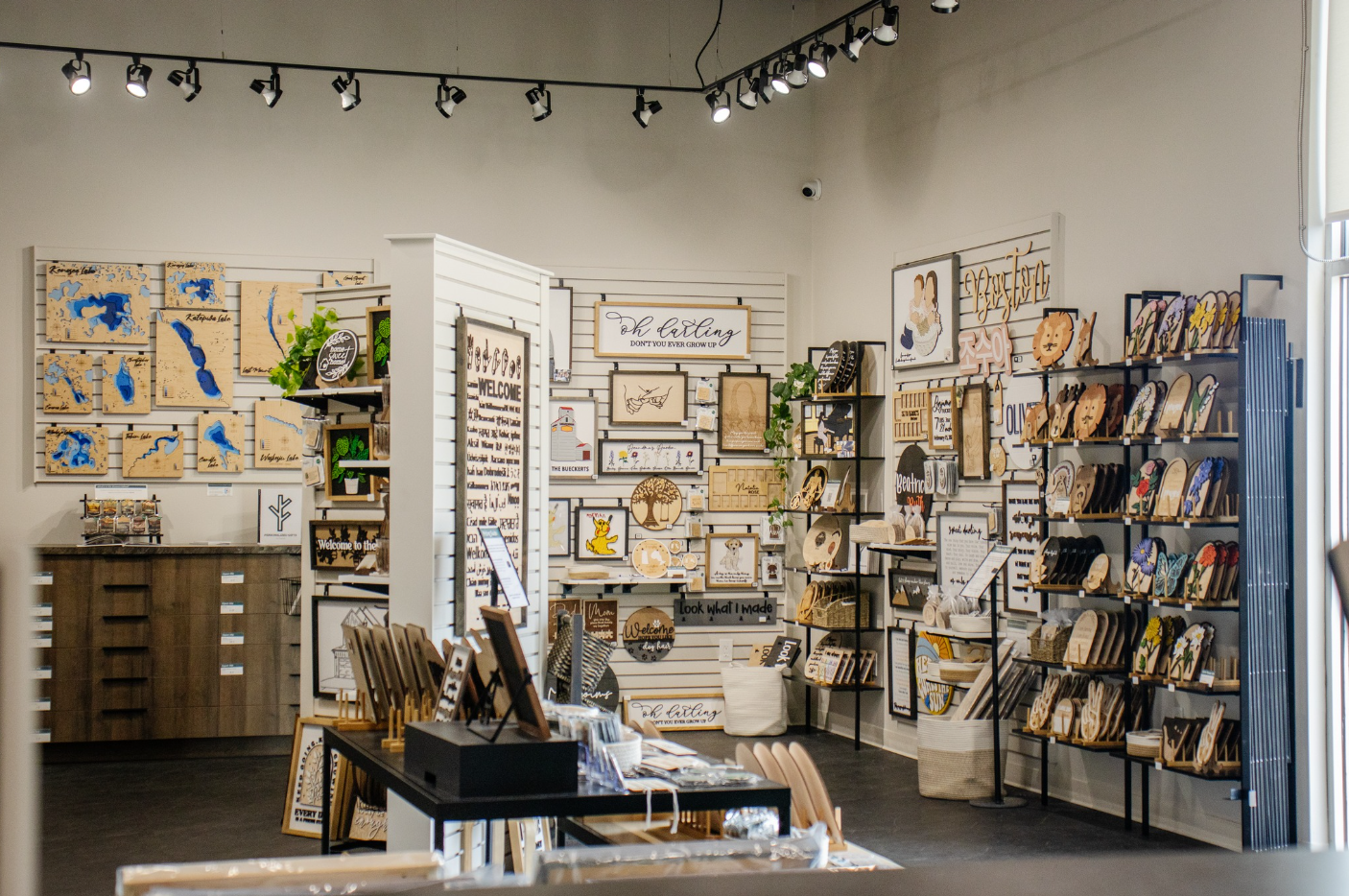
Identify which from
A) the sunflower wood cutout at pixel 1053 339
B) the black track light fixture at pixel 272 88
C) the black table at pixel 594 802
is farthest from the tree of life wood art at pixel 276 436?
the black table at pixel 594 802

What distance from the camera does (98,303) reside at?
832cm

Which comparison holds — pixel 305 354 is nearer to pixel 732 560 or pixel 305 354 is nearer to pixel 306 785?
pixel 306 785

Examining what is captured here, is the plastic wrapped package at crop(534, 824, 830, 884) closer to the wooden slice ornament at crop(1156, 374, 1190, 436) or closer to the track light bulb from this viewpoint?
the wooden slice ornament at crop(1156, 374, 1190, 436)

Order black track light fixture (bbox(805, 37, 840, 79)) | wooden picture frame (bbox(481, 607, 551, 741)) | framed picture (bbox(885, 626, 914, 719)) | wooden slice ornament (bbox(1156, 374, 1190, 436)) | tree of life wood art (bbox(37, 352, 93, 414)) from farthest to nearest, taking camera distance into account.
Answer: tree of life wood art (bbox(37, 352, 93, 414)) < framed picture (bbox(885, 626, 914, 719)) < black track light fixture (bbox(805, 37, 840, 79)) < wooden slice ornament (bbox(1156, 374, 1190, 436)) < wooden picture frame (bbox(481, 607, 551, 741))

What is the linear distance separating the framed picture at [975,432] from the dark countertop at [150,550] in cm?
424

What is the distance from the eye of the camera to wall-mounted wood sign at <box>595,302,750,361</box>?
29.1 feet

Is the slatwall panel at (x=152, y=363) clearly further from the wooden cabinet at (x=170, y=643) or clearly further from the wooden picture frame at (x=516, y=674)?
the wooden picture frame at (x=516, y=674)

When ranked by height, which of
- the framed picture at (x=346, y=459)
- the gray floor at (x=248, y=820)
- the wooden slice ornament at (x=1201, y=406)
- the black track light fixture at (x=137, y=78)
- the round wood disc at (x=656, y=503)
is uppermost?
the black track light fixture at (x=137, y=78)

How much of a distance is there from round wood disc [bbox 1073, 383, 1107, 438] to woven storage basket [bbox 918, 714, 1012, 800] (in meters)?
1.70

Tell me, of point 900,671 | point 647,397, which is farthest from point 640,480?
point 900,671

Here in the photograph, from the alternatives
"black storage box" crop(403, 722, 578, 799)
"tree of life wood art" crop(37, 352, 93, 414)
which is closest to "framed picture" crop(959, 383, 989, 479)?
"black storage box" crop(403, 722, 578, 799)

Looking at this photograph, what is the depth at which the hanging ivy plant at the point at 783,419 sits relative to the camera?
8.40 metres

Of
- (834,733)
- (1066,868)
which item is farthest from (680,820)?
(834,733)

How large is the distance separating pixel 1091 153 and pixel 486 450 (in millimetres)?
3646
